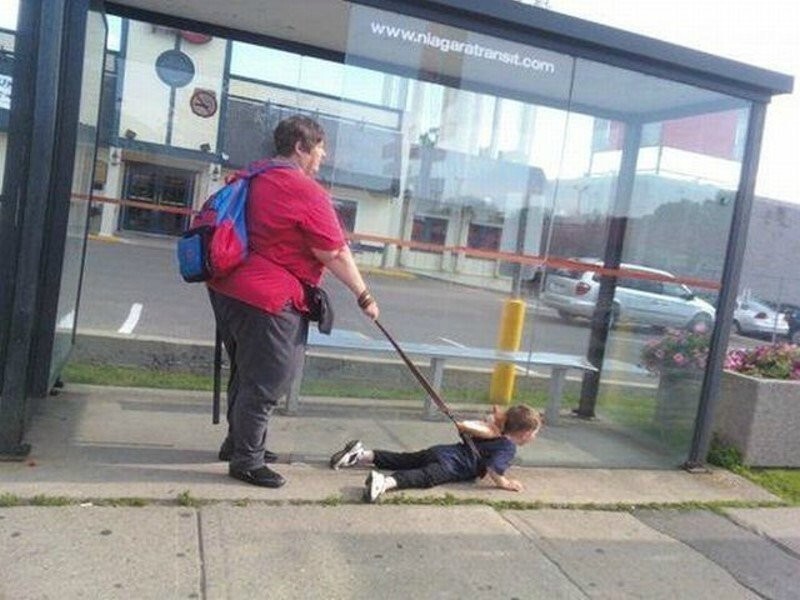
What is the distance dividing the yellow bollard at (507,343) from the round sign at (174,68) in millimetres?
3549

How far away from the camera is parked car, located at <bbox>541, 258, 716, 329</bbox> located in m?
5.99

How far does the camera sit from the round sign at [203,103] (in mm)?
7906

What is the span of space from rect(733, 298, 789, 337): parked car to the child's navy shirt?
936 inches

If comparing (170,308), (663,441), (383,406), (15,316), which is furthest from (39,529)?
(170,308)

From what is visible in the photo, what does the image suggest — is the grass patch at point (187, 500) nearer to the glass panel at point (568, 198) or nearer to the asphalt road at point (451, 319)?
the asphalt road at point (451, 319)

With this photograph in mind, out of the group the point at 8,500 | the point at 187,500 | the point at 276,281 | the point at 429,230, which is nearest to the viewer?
the point at 8,500

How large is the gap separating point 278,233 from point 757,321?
2546 centimetres

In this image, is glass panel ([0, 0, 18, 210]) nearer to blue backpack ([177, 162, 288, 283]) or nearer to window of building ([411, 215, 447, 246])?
blue backpack ([177, 162, 288, 283])

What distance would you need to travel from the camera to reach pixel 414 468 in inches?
183

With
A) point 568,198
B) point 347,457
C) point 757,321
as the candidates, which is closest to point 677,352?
point 568,198

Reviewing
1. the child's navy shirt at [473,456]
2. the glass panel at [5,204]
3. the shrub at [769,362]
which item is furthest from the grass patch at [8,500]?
the shrub at [769,362]

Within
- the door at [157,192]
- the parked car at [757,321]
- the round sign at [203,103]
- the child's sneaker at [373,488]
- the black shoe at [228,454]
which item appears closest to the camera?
the child's sneaker at [373,488]

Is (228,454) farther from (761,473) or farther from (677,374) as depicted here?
(761,473)

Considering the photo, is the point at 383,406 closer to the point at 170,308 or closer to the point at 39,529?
the point at 39,529
